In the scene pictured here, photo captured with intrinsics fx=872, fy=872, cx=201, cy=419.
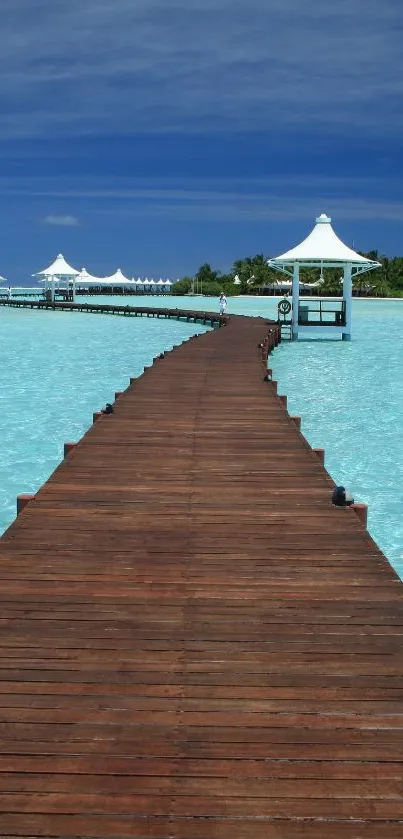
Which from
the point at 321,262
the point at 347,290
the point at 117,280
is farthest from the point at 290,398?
the point at 117,280

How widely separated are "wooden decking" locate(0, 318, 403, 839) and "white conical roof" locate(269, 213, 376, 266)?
2512 cm

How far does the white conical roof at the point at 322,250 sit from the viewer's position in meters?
32.8

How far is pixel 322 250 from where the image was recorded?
33.5 metres

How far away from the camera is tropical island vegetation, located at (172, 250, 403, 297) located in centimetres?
12575

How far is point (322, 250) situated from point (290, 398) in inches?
526

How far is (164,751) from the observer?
383 cm

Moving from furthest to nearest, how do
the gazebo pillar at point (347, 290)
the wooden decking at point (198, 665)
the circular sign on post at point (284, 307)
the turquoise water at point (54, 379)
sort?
the circular sign on post at point (284, 307)
the gazebo pillar at point (347, 290)
the turquoise water at point (54, 379)
the wooden decking at point (198, 665)

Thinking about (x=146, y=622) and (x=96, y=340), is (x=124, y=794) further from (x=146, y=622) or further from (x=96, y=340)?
(x=96, y=340)

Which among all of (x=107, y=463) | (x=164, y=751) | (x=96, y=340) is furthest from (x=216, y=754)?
(x=96, y=340)

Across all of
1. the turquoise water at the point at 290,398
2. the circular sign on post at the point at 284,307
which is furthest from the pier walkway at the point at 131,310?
the circular sign on post at the point at 284,307

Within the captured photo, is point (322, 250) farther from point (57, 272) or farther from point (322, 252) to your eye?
point (57, 272)

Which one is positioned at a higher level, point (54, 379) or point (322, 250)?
point (322, 250)

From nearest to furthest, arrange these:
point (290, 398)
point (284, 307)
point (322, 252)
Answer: point (290, 398), point (322, 252), point (284, 307)

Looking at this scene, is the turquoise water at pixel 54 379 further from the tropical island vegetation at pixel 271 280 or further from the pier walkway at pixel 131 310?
the tropical island vegetation at pixel 271 280
